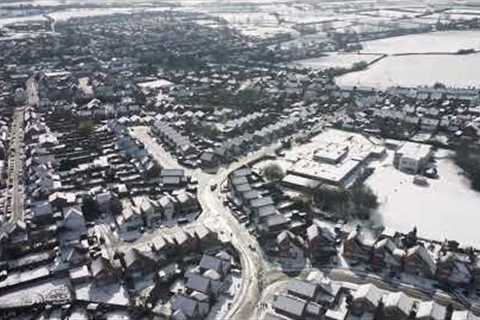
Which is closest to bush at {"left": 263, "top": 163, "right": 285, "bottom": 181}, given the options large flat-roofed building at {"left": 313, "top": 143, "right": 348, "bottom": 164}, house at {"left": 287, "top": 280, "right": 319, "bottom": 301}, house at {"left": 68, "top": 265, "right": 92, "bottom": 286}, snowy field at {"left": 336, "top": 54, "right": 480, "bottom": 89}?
large flat-roofed building at {"left": 313, "top": 143, "right": 348, "bottom": 164}

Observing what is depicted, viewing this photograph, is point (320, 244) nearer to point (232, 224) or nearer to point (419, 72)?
point (232, 224)

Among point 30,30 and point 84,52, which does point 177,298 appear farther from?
point 30,30

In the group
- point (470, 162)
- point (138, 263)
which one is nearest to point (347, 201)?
point (470, 162)

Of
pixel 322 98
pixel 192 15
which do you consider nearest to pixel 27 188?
pixel 322 98

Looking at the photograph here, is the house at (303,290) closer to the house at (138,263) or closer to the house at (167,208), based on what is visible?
the house at (138,263)

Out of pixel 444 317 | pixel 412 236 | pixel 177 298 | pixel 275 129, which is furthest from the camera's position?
pixel 275 129

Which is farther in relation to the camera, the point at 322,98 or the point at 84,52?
the point at 84,52
